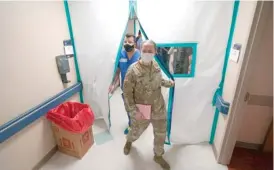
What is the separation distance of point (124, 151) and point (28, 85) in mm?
1169

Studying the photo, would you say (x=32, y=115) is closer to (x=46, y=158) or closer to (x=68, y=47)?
(x=46, y=158)

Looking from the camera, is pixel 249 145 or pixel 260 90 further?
pixel 249 145

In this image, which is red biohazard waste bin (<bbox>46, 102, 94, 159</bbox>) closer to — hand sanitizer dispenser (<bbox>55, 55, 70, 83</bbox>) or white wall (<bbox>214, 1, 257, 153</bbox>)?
hand sanitizer dispenser (<bbox>55, 55, 70, 83</bbox>)

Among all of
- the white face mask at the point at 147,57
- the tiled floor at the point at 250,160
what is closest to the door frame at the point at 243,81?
the tiled floor at the point at 250,160

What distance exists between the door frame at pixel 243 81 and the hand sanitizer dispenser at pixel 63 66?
1.70 metres

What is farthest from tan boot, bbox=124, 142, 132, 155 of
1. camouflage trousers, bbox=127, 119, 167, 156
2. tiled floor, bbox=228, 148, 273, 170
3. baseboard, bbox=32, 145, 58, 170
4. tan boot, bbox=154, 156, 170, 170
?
tiled floor, bbox=228, 148, 273, 170

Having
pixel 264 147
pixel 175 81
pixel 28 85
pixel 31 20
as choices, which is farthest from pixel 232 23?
pixel 28 85

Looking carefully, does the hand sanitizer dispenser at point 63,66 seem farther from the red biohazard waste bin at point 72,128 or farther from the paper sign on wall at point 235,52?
the paper sign on wall at point 235,52

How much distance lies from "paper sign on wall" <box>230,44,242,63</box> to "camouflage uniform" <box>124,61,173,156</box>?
1.87 feet

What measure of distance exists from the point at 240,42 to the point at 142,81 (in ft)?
2.81

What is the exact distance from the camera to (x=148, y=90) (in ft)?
4.74

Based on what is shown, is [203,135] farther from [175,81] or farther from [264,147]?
[175,81]

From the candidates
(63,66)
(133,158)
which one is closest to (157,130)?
(133,158)

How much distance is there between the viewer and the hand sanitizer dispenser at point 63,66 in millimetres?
1763
